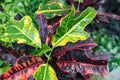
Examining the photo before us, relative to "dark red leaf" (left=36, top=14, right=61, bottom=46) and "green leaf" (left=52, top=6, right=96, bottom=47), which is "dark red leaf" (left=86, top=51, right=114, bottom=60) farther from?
"dark red leaf" (left=36, top=14, right=61, bottom=46)

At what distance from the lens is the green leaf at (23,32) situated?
5.31ft

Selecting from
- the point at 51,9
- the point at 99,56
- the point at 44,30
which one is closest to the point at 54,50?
the point at 44,30

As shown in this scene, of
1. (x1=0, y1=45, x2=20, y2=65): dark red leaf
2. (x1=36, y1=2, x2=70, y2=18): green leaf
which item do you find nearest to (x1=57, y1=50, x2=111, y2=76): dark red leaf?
(x1=0, y1=45, x2=20, y2=65): dark red leaf

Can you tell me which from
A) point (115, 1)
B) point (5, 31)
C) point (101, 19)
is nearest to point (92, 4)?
point (101, 19)

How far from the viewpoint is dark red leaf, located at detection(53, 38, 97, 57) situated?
1677 mm

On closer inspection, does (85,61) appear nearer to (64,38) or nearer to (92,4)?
(64,38)

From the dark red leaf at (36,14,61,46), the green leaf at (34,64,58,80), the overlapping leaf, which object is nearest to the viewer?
the green leaf at (34,64,58,80)

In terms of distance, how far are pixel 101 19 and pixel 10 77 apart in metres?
Answer: 1.01

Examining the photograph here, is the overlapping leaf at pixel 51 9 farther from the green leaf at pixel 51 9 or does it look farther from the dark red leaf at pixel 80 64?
the dark red leaf at pixel 80 64

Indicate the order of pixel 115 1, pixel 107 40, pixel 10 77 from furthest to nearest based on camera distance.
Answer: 1. pixel 115 1
2. pixel 107 40
3. pixel 10 77

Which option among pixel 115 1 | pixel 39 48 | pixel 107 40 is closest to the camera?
pixel 39 48

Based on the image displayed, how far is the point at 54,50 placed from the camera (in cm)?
172

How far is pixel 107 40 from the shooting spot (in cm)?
317

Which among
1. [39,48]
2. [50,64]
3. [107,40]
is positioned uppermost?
[39,48]
